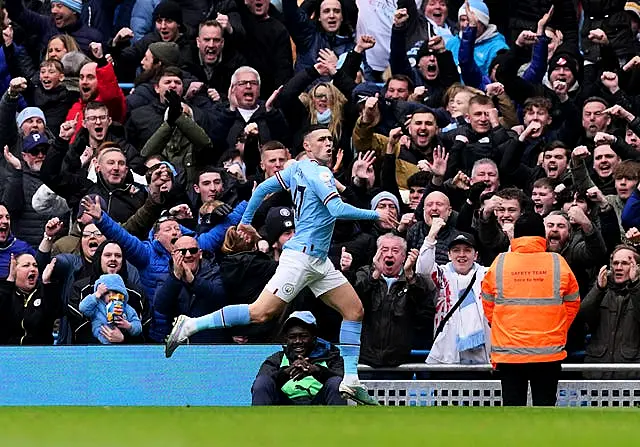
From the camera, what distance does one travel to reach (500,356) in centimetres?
1301

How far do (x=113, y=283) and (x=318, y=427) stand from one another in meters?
5.11

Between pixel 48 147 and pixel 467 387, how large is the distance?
510 centimetres

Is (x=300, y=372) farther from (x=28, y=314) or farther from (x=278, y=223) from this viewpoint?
(x=28, y=314)

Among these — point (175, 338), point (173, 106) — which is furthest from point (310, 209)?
point (173, 106)

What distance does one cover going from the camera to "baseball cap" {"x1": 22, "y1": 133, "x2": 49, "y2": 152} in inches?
667

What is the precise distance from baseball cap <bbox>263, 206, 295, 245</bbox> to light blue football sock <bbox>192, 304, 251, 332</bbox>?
157 cm

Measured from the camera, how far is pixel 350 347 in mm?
13312

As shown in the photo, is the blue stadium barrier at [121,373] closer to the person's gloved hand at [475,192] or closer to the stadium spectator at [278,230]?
the stadium spectator at [278,230]

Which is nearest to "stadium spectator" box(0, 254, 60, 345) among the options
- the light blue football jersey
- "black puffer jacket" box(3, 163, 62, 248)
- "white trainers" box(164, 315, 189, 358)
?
"black puffer jacket" box(3, 163, 62, 248)

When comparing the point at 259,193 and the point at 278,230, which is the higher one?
the point at 259,193

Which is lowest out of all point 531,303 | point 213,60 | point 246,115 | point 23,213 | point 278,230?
point 531,303

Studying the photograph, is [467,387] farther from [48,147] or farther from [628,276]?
[48,147]

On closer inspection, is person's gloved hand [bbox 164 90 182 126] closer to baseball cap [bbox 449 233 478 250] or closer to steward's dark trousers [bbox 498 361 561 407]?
baseball cap [bbox 449 233 478 250]

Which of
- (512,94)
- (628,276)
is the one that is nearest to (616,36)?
(512,94)
